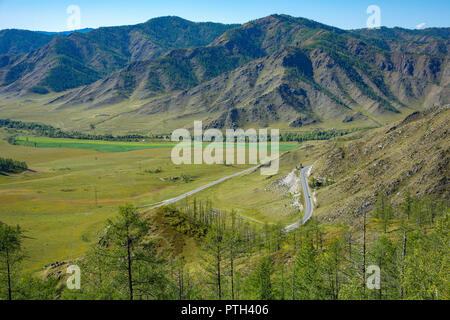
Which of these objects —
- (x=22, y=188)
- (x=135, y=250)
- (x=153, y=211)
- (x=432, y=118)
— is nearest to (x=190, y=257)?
(x=153, y=211)

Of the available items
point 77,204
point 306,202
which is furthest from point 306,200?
point 77,204

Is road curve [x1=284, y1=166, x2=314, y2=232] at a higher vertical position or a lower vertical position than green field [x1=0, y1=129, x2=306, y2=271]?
higher

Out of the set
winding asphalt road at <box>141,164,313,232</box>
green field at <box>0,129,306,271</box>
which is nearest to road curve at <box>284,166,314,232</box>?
winding asphalt road at <box>141,164,313,232</box>

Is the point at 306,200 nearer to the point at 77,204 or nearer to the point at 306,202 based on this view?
the point at 306,202

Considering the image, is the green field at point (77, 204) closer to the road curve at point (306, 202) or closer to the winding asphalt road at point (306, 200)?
the winding asphalt road at point (306, 200)

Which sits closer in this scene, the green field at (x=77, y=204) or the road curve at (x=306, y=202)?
the green field at (x=77, y=204)

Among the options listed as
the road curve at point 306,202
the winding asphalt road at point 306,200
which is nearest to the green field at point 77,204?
the winding asphalt road at point 306,200

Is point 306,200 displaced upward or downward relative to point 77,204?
upward

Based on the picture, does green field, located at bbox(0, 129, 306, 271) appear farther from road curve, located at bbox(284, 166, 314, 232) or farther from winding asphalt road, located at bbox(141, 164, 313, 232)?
road curve, located at bbox(284, 166, 314, 232)

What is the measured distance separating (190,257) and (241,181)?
116m

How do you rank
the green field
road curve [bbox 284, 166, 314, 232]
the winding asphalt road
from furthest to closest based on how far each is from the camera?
the winding asphalt road < road curve [bbox 284, 166, 314, 232] < the green field

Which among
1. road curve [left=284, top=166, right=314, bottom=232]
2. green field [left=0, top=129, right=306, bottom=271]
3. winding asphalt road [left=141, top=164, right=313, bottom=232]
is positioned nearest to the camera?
green field [left=0, top=129, right=306, bottom=271]
